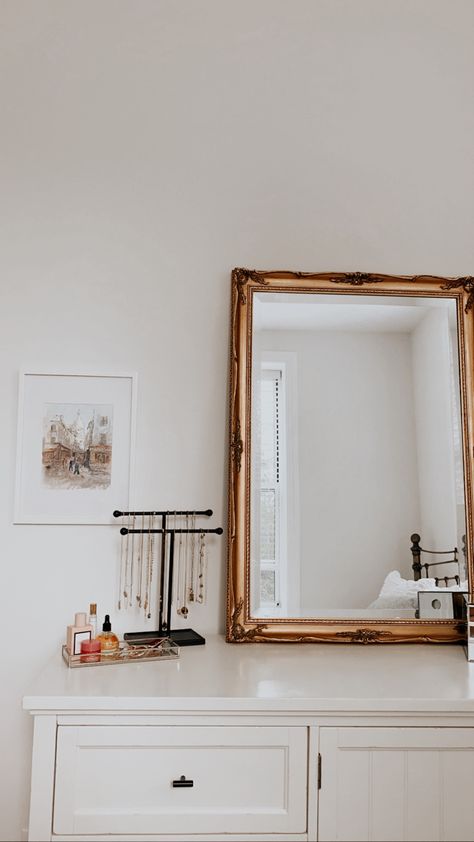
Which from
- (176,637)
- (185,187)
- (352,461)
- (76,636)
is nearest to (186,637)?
(176,637)

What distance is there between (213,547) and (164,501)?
188mm

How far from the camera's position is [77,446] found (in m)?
1.79

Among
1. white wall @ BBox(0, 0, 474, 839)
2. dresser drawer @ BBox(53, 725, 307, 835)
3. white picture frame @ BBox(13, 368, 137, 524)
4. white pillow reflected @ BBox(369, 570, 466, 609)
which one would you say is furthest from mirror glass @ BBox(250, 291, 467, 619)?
dresser drawer @ BBox(53, 725, 307, 835)

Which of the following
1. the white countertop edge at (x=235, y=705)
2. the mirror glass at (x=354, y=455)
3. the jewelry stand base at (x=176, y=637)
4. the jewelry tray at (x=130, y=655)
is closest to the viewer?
the white countertop edge at (x=235, y=705)

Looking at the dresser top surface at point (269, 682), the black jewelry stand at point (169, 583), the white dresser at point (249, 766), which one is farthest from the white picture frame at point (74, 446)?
the white dresser at point (249, 766)

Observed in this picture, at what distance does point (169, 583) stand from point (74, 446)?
46 cm

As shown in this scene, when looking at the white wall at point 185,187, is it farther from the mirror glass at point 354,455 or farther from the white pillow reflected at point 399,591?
the white pillow reflected at point 399,591

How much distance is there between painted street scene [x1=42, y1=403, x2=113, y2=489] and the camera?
178 cm

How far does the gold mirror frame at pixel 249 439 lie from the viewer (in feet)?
5.59

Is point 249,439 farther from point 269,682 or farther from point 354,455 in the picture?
point 269,682

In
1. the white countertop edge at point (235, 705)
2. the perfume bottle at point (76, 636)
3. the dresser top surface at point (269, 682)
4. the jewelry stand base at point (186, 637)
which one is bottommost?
the white countertop edge at point (235, 705)

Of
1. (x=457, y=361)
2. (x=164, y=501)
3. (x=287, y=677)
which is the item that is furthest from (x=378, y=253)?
(x=287, y=677)

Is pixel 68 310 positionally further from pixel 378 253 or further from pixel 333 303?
pixel 378 253

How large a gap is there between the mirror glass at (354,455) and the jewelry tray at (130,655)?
0.27 m
